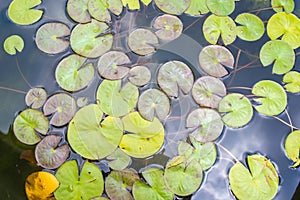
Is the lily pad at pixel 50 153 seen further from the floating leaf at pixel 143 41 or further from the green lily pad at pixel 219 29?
the green lily pad at pixel 219 29

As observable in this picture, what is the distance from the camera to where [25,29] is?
55.7 inches

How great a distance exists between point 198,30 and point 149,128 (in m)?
0.43

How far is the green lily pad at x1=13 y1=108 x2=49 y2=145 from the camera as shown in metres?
1.26

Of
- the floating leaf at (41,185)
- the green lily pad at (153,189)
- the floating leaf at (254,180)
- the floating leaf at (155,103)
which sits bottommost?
the floating leaf at (41,185)

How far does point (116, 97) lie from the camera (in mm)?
1290

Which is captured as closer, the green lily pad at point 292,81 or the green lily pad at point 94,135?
the green lily pad at point 94,135

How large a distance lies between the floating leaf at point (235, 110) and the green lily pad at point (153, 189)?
30 centimetres

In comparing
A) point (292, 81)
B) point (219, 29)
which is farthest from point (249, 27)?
point (292, 81)

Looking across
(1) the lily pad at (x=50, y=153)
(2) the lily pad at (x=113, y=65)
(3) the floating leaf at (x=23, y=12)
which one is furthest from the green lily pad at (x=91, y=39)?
(1) the lily pad at (x=50, y=153)

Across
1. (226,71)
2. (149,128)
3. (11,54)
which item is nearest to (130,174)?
(149,128)

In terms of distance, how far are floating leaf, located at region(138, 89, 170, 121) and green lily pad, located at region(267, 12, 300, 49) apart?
49 centimetres

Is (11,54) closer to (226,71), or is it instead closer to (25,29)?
(25,29)

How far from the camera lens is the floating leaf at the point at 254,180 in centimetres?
121

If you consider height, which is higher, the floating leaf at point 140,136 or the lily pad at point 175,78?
the lily pad at point 175,78
